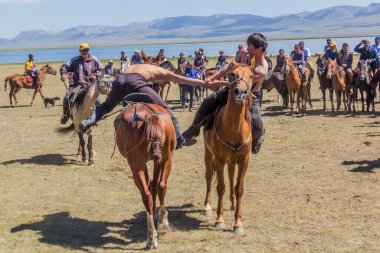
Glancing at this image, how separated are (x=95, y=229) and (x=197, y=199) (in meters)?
2.26

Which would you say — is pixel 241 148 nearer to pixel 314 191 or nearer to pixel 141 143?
pixel 141 143

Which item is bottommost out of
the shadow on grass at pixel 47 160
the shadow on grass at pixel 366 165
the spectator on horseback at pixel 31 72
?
the shadow on grass at pixel 366 165

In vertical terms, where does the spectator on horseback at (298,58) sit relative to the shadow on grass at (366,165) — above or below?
above

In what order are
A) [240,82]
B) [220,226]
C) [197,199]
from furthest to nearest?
1. [197,199]
2. [220,226]
3. [240,82]

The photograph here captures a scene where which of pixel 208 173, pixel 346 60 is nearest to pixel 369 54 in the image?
pixel 346 60

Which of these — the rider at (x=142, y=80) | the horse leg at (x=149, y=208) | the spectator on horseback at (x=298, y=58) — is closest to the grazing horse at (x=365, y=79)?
the spectator on horseback at (x=298, y=58)

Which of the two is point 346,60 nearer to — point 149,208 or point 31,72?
point 149,208

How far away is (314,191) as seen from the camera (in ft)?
33.4

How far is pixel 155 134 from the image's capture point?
7.27m

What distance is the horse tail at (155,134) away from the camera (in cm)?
719

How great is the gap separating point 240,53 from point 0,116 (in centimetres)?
1809

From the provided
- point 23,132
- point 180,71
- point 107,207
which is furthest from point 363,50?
point 107,207

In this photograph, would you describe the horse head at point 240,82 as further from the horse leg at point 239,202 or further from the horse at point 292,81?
the horse at point 292,81

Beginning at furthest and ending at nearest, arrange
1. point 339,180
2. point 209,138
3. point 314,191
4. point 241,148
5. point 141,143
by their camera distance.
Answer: point 339,180
point 314,191
point 209,138
point 241,148
point 141,143
